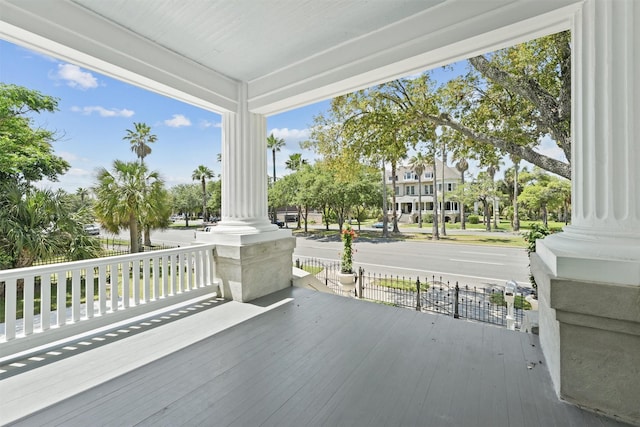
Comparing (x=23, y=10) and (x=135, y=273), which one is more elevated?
(x=23, y=10)

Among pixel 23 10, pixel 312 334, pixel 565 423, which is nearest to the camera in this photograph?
pixel 565 423

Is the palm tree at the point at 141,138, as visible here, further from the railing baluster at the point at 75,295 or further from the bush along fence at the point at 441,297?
the railing baluster at the point at 75,295

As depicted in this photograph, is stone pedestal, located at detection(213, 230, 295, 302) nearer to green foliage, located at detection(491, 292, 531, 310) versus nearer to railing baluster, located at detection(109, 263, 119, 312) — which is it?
railing baluster, located at detection(109, 263, 119, 312)

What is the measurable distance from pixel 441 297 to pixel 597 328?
18.8ft

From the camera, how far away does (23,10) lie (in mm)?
1872

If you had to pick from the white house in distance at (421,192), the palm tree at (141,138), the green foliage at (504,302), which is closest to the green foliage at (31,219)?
the green foliage at (504,302)

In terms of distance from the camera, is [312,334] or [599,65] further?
[312,334]

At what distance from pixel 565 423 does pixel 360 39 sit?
3059mm

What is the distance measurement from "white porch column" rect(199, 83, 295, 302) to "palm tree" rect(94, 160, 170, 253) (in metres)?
6.65

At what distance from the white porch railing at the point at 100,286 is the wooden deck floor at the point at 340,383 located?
0.52 m

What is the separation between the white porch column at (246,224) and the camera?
3.24 metres

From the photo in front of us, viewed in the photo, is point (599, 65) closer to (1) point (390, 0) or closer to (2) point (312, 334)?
(1) point (390, 0)

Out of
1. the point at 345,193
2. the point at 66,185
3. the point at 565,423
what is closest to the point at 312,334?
the point at 565,423

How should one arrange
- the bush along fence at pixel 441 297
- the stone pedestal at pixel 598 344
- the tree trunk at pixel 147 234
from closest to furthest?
the stone pedestal at pixel 598 344 < the bush along fence at pixel 441 297 < the tree trunk at pixel 147 234
